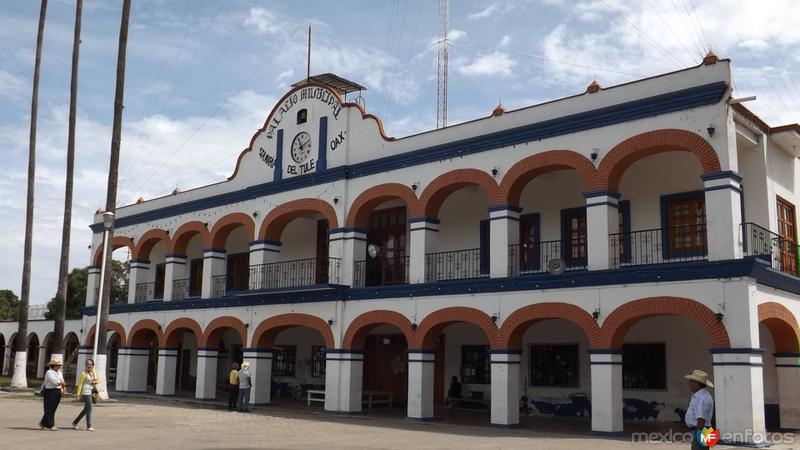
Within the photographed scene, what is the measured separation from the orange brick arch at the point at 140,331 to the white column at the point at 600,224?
1591 centimetres

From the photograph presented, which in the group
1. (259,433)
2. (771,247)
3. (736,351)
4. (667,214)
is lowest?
(259,433)

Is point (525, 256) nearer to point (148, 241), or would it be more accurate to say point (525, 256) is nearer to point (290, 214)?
point (290, 214)

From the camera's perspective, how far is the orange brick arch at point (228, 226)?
23.2 meters

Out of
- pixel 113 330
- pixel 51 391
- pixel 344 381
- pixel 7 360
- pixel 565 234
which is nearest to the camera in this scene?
pixel 51 391

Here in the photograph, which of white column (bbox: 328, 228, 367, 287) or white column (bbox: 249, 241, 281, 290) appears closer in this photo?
white column (bbox: 328, 228, 367, 287)

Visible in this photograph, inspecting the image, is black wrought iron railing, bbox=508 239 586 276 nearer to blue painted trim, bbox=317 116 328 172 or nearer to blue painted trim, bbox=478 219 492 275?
blue painted trim, bbox=478 219 492 275

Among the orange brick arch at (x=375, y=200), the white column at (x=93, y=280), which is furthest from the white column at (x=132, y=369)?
the orange brick arch at (x=375, y=200)

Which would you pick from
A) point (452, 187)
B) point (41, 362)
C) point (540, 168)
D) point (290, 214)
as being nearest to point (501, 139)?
point (540, 168)

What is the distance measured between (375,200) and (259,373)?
20.0 feet

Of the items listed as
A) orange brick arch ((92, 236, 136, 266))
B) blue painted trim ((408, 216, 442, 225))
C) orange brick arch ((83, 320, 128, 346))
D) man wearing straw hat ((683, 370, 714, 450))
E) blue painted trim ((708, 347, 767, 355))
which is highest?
orange brick arch ((92, 236, 136, 266))

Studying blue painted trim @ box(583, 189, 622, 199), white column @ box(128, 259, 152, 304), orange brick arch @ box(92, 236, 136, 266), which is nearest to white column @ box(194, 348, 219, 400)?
white column @ box(128, 259, 152, 304)

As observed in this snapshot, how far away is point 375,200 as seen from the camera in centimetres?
2008

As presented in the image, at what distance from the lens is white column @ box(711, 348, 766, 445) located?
13.0 metres

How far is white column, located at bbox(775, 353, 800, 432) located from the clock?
12.7m
